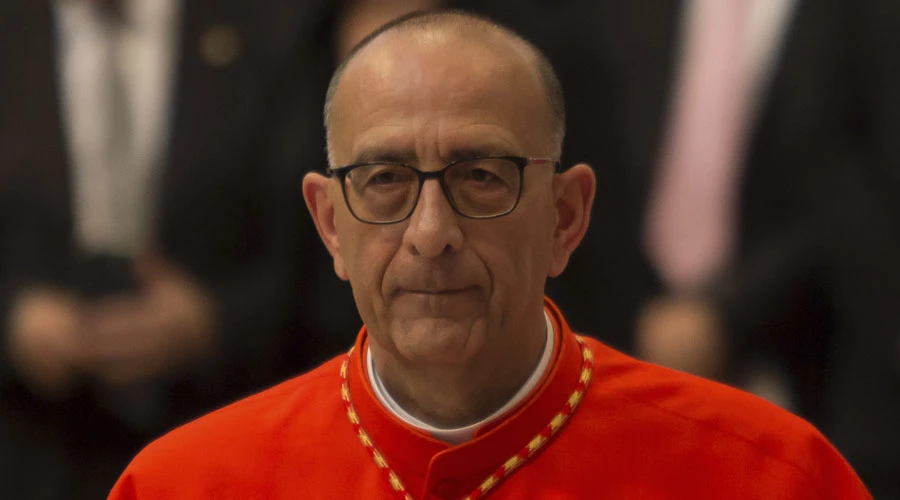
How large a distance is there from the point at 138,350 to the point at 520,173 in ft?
6.21

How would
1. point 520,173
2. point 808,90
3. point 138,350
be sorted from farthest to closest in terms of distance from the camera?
point 138,350, point 808,90, point 520,173

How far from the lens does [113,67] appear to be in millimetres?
3471

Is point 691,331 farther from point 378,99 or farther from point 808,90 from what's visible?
point 378,99

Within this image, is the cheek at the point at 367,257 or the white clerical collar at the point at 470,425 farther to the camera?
the white clerical collar at the point at 470,425

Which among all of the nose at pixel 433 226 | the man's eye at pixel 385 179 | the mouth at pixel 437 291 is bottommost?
the mouth at pixel 437 291

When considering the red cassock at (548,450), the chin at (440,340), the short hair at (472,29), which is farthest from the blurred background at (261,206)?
the chin at (440,340)

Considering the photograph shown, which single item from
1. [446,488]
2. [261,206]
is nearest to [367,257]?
[446,488]

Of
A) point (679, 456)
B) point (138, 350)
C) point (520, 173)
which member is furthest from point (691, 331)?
point (138, 350)

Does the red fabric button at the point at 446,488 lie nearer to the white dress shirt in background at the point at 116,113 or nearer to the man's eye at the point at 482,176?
the man's eye at the point at 482,176

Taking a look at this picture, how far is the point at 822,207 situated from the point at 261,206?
1.68 m

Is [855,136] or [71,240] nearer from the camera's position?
[855,136]

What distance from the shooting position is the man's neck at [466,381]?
2082mm

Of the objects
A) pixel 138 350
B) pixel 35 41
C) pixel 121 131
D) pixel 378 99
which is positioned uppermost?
pixel 378 99

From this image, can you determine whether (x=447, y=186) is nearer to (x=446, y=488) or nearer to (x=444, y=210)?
(x=444, y=210)
